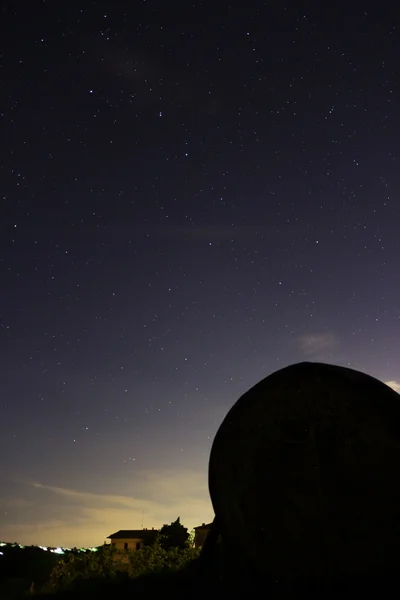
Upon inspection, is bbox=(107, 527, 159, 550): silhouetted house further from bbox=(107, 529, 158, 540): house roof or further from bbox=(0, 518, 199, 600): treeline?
bbox=(0, 518, 199, 600): treeline

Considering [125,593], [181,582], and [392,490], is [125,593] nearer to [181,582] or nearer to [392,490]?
[181,582]

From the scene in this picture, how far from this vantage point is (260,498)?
234 inches

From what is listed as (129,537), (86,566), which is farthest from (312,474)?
(129,537)

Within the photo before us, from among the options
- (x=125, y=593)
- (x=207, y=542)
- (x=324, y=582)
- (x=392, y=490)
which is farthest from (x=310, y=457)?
(x=125, y=593)

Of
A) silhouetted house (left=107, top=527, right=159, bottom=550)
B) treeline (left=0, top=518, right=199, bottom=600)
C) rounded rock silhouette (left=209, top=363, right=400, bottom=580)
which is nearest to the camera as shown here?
rounded rock silhouette (left=209, top=363, right=400, bottom=580)

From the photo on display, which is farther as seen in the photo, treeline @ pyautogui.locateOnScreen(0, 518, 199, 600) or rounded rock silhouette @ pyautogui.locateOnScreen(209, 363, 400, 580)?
treeline @ pyautogui.locateOnScreen(0, 518, 199, 600)

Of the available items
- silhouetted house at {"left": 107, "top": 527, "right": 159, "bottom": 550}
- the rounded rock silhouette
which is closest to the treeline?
the rounded rock silhouette

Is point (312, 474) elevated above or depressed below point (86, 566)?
above

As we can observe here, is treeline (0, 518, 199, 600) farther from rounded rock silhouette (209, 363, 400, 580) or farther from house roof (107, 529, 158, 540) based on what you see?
house roof (107, 529, 158, 540)

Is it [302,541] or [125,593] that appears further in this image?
[125,593]

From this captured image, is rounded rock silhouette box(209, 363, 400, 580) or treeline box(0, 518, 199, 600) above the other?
rounded rock silhouette box(209, 363, 400, 580)

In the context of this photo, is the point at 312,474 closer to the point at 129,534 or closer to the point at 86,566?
the point at 86,566

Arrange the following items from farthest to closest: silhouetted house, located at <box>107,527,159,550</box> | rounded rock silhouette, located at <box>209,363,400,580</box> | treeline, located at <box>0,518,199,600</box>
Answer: silhouetted house, located at <box>107,527,159,550</box>, treeline, located at <box>0,518,199,600</box>, rounded rock silhouette, located at <box>209,363,400,580</box>

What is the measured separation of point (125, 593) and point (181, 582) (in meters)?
0.78
